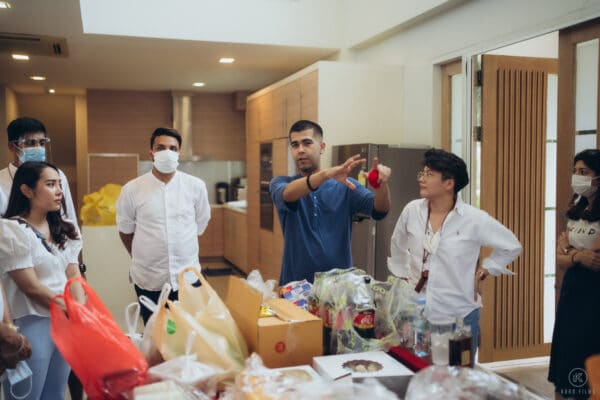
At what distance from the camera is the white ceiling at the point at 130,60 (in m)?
4.15

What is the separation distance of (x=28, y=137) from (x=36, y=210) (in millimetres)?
831

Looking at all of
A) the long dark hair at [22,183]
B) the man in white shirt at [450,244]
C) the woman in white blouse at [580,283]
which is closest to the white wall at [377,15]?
the woman in white blouse at [580,283]

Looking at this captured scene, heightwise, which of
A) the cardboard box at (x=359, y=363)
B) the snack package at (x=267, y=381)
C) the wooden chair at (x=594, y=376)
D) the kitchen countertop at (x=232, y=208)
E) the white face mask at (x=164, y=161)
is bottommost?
the wooden chair at (x=594, y=376)

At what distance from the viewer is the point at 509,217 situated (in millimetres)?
3848

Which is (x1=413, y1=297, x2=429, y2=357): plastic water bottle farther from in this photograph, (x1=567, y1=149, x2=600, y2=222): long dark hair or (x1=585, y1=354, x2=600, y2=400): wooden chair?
(x1=567, y1=149, x2=600, y2=222): long dark hair

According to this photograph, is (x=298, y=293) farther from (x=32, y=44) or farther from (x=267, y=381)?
(x=32, y=44)

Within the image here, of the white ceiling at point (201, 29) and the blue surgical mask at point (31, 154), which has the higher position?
the white ceiling at point (201, 29)

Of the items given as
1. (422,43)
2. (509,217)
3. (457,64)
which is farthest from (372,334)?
(422,43)

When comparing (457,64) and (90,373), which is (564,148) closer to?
(457,64)

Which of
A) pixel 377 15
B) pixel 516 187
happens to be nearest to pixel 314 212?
pixel 516 187

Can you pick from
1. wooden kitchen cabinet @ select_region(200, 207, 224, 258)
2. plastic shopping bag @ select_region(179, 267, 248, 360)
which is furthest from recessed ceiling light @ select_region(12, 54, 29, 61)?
plastic shopping bag @ select_region(179, 267, 248, 360)

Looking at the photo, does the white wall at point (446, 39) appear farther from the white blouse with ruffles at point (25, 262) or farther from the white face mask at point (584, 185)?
the white blouse with ruffles at point (25, 262)

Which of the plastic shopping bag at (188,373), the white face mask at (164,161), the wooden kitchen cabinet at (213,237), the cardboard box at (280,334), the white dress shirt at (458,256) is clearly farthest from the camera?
the wooden kitchen cabinet at (213,237)

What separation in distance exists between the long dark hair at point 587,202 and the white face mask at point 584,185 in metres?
0.03
